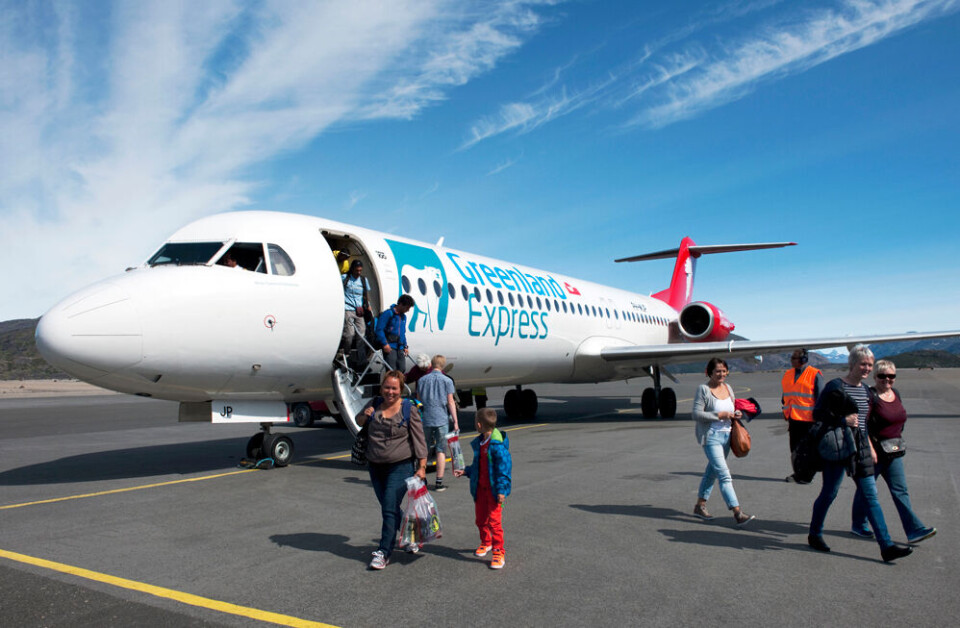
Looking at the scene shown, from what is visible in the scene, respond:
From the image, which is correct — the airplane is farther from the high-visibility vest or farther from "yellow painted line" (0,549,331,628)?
the high-visibility vest

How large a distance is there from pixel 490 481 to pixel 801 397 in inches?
201

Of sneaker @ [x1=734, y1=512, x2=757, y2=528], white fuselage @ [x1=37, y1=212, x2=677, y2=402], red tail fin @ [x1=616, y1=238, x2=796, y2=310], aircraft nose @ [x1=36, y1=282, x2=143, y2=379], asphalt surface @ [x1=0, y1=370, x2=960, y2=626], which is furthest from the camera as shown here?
red tail fin @ [x1=616, y1=238, x2=796, y2=310]

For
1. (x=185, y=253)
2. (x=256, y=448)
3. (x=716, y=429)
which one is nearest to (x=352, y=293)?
(x=185, y=253)

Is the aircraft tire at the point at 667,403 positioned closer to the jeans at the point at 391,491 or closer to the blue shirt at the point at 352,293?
the blue shirt at the point at 352,293

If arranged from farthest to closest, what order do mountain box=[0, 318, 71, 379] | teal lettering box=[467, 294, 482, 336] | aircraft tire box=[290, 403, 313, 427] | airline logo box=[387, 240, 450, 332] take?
mountain box=[0, 318, 71, 379], aircraft tire box=[290, 403, 313, 427], teal lettering box=[467, 294, 482, 336], airline logo box=[387, 240, 450, 332]

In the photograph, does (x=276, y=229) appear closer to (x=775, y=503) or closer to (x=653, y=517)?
(x=653, y=517)

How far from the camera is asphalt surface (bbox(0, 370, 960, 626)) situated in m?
3.81

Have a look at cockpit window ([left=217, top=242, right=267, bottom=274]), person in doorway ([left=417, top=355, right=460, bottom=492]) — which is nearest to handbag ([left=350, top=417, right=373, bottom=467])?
person in doorway ([left=417, top=355, right=460, bottom=492])

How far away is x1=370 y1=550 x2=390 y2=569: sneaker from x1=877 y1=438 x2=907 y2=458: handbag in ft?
12.4

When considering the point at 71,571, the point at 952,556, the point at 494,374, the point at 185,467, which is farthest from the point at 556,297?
the point at 71,571

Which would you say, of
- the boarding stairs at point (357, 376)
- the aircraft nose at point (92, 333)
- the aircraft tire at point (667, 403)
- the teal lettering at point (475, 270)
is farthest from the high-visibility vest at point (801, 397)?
the aircraft tire at point (667, 403)

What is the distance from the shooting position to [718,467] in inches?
227

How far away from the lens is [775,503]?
21.8 ft

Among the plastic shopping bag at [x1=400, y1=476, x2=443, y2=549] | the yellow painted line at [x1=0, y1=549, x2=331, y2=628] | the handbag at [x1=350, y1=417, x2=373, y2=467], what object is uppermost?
the handbag at [x1=350, y1=417, x2=373, y2=467]
